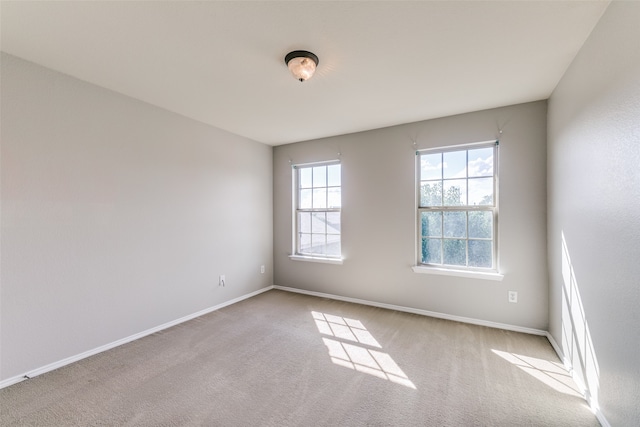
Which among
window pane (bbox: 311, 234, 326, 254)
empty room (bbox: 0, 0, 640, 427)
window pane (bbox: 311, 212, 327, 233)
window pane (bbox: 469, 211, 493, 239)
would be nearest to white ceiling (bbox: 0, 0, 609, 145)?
empty room (bbox: 0, 0, 640, 427)

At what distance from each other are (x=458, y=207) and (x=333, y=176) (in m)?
1.83

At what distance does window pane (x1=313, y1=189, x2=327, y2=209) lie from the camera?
4.28 meters

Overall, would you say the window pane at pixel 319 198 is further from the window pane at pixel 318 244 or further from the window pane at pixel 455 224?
the window pane at pixel 455 224

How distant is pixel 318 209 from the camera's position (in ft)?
14.1

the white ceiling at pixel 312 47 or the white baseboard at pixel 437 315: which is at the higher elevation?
the white ceiling at pixel 312 47

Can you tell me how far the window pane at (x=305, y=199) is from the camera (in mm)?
4449

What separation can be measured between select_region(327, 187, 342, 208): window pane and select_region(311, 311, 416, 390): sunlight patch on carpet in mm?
1660

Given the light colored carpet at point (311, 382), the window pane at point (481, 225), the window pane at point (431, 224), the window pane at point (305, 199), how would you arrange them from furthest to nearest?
1. the window pane at point (305, 199)
2. the window pane at point (431, 224)
3. the window pane at point (481, 225)
4. the light colored carpet at point (311, 382)

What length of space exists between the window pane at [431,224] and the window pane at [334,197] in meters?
1.25

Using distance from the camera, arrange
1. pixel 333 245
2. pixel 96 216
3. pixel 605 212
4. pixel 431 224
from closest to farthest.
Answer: pixel 605 212
pixel 96 216
pixel 431 224
pixel 333 245

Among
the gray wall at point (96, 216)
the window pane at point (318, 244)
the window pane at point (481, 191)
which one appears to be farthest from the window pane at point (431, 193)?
the gray wall at point (96, 216)

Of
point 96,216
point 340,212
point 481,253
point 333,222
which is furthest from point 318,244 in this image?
point 96,216

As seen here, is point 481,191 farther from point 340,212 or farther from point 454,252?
point 340,212

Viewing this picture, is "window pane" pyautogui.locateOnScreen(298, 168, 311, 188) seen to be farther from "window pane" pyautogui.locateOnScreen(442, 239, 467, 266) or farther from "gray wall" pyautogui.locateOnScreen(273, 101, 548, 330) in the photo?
"window pane" pyautogui.locateOnScreen(442, 239, 467, 266)
